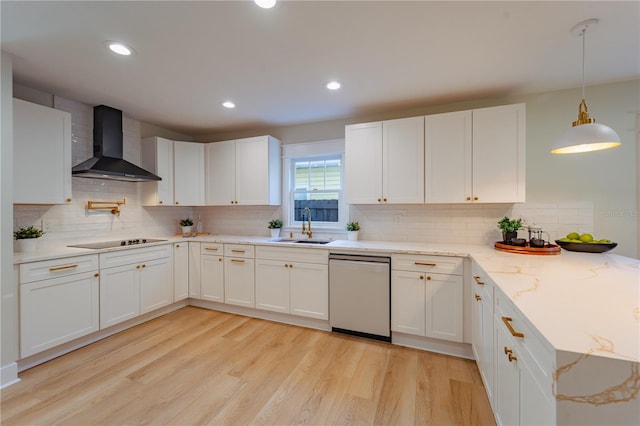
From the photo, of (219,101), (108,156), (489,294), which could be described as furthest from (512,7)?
(108,156)

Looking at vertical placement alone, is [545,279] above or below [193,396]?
above

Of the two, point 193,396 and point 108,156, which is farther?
point 108,156

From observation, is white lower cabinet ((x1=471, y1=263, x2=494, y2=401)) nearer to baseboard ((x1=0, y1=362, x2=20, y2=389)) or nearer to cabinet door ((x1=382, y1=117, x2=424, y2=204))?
cabinet door ((x1=382, y1=117, x2=424, y2=204))

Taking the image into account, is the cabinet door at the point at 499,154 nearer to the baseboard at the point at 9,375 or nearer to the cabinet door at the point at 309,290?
the cabinet door at the point at 309,290

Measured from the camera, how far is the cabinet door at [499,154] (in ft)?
8.43

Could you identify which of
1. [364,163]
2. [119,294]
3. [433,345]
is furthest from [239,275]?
[433,345]

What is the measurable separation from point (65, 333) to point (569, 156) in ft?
16.3

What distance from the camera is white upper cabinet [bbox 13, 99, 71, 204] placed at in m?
2.36

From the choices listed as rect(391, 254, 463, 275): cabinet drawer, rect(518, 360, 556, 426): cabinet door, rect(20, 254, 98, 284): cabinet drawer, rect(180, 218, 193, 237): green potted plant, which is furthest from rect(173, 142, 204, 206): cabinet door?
rect(518, 360, 556, 426): cabinet door

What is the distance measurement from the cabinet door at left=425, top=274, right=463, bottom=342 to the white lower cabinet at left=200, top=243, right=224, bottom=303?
2458mm

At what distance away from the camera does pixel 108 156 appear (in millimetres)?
3143

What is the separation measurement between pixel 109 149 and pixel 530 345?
13.3 feet

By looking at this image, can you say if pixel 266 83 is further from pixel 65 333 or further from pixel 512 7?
pixel 65 333

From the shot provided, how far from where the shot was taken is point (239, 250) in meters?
3.39
